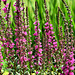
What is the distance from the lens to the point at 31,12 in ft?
15.4

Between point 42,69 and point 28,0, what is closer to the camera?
point 42,69

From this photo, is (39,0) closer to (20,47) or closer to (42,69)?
(42,69)

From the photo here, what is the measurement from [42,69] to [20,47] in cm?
105

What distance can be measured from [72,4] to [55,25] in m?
1.24

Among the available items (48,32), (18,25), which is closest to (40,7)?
(48,32)

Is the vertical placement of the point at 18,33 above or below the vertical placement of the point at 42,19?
below

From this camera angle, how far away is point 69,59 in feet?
7.61

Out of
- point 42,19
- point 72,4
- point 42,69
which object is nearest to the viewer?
point 42,69

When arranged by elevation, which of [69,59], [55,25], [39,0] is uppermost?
[39,0]

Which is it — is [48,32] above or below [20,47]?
above

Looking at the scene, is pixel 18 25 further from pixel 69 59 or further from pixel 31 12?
pixel 31 12

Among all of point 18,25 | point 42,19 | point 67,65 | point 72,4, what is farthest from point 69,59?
point 72,4

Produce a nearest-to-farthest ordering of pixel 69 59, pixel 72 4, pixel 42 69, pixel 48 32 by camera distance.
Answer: pixel 69 59, pixel 48 32, pixel 42 69, pixel 72 4

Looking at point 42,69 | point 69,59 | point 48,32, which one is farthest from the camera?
point 42,69
